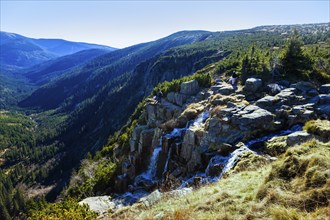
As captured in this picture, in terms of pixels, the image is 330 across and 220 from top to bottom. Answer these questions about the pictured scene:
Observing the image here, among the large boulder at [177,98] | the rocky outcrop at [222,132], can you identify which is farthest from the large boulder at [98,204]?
the large boulder at [177,98]

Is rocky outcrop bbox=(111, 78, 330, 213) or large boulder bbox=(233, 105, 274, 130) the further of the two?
large boulder bbox=(233, 105, 274, 130)

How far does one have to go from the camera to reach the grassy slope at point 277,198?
→ 28.9ft

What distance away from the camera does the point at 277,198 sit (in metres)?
9.52

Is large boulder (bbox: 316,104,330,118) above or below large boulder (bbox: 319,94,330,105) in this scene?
below

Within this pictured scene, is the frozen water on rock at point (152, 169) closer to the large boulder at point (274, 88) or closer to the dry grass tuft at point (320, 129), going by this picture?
the large boulder at point (274, 88)

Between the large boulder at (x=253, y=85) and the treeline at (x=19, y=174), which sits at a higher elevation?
the large boulder at (x=253, y=85)

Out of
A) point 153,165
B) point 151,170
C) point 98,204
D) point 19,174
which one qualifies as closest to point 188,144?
point 153,165

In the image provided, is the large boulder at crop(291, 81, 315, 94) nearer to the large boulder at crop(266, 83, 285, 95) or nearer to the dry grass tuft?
A: the large boulder at crop(266, 83, 285, 95)

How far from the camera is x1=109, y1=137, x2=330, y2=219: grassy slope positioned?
881 cm

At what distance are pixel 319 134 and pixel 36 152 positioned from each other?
209928 mm

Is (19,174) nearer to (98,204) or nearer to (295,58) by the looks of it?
(98,204)

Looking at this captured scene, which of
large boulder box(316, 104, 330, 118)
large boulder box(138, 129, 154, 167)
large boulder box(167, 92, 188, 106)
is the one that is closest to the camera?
large boulder box(316, 104, 330, 118)

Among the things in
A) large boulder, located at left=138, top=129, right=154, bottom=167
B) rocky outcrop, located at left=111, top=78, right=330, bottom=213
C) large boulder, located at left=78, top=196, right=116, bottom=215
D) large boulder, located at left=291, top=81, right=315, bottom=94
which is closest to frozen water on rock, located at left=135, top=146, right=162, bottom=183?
rocky outcrop, located at left=111, top=78, right=330, bottom=213

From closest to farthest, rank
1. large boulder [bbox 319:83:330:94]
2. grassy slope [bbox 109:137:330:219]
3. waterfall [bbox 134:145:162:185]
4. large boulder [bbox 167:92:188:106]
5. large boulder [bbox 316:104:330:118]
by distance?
grassy slope [bbox 109:137:330:219], large boulder [bbox 316:104:330:118], large boulder [bbox 319:83:330:94], waterfall [bbox 134:145:162:185], large boulder [bbox 167:92:188:106]
